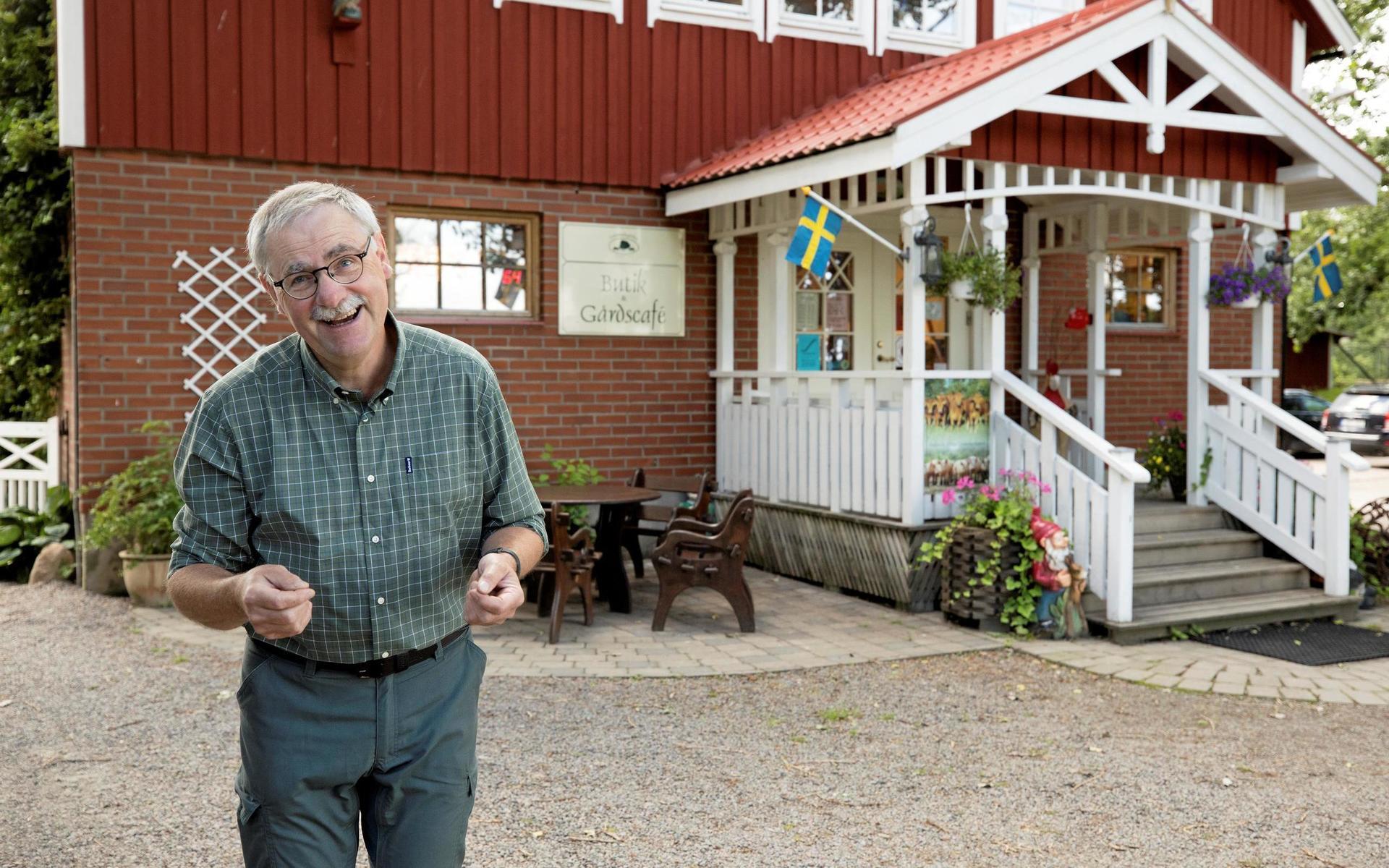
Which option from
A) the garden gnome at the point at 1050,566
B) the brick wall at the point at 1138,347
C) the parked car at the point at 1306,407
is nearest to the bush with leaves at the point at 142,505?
the garden gnome at the point at 1050,566

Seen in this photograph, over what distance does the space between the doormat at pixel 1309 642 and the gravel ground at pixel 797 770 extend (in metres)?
1.24

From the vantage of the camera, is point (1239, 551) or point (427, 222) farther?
point (427, 222)

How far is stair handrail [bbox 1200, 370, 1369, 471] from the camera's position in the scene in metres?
8.65

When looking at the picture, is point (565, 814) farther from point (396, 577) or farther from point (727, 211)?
point (727, 211)

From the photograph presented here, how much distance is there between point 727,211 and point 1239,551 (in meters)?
4.56

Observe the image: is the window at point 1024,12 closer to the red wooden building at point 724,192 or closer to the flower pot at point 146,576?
the red wooden building at point 724,192

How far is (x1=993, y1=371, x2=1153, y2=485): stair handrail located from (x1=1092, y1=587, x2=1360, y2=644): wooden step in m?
0.84

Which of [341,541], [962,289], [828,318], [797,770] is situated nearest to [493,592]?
[341,541]

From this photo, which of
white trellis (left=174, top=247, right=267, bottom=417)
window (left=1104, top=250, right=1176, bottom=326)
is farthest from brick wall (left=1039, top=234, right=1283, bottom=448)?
white trellis (left=174, top=247, right=267, bottom=417)

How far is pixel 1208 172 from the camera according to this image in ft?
31.0

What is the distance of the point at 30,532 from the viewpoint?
32.8 ft

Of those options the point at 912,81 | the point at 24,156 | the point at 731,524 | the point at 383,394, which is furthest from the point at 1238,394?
the point at 24,156

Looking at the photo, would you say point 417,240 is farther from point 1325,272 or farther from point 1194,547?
point 1325,272

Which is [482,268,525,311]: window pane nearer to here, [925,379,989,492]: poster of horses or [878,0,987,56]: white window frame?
[925,379,989,492]: poster of horses
